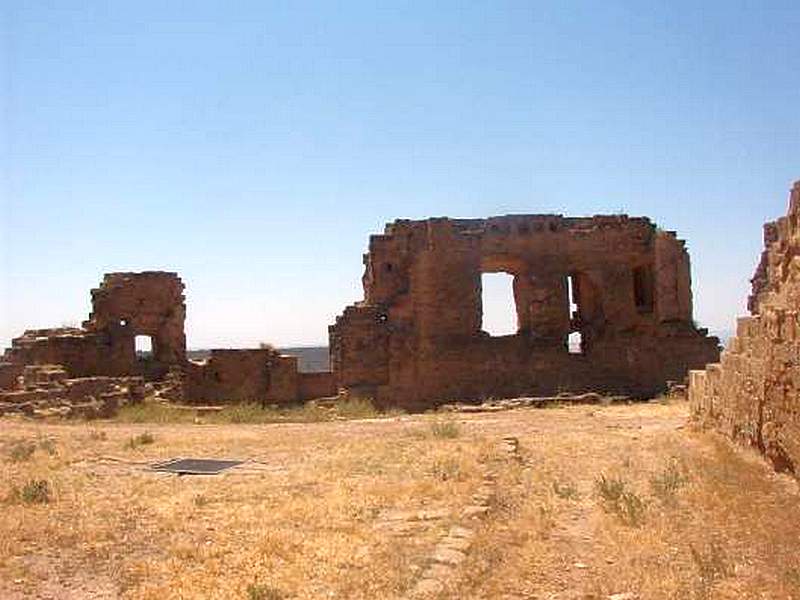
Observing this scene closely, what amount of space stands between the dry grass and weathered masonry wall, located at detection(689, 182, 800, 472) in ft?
1.10

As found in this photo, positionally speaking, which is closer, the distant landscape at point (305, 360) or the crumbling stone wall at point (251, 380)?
the crumbling stone wall at point (251, 380)

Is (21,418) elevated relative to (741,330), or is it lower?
lower

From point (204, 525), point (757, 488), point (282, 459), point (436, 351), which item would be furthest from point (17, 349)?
point (757, 488)

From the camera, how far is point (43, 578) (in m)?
5.75

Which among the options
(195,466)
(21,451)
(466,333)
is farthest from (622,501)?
(466,333)

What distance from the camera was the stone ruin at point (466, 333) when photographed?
23.3 metres

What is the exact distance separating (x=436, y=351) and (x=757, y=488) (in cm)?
1574

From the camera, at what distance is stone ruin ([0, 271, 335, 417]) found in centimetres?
2303

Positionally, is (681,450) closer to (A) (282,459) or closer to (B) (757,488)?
(B) (757,488)

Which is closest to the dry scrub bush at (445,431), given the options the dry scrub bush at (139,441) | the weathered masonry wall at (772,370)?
the weathered masonry wall at (772,370)

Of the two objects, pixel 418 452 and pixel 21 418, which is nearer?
pixel 418 452

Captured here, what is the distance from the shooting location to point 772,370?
27.1 feet

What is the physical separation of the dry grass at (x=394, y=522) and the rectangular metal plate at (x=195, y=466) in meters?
0.29

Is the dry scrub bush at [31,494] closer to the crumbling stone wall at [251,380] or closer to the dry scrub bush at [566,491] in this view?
the dry scrub bush at [566,491]
